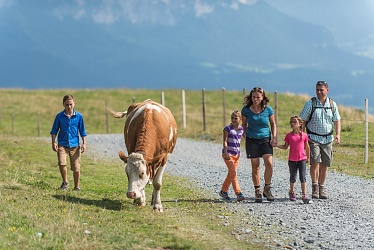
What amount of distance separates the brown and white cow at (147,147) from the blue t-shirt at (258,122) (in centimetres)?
146

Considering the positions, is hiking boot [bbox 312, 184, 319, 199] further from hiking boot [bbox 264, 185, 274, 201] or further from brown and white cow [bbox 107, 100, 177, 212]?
brown and white cow [bbox 107, 100, 177, 212]

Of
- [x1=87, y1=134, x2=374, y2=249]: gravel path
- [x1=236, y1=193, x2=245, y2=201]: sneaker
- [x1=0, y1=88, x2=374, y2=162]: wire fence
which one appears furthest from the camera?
[x1=0, y1=88, x2=374, y2=162]: wire fence

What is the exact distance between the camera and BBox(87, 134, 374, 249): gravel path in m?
9.69

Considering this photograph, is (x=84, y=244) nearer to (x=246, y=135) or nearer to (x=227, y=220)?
Result: (x=227, y=220)

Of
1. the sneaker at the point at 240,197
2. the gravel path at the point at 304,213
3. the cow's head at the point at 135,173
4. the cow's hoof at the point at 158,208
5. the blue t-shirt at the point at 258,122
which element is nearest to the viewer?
the gravel path at the point at 304,213

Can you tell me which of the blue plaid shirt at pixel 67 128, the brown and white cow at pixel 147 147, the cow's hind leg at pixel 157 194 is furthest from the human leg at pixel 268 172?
the blue plaid shirt at pixel 67 128

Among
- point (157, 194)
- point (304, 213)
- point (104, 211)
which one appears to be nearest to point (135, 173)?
point (104, 211)

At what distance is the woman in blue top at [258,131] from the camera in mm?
12383

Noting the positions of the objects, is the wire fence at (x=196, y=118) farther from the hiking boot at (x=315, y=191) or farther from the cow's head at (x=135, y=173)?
the cow's head at (x=135, y=173)

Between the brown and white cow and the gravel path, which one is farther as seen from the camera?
the brown and white cow

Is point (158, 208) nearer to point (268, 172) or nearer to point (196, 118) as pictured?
point (268, 172)

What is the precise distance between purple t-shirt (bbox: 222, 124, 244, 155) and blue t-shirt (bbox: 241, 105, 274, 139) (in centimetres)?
18

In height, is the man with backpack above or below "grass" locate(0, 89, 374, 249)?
→ above

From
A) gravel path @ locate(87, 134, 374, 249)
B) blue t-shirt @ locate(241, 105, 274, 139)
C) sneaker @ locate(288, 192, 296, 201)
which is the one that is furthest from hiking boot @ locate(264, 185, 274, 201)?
blue t-shirt @ locate(241, 105, 274, 139)
